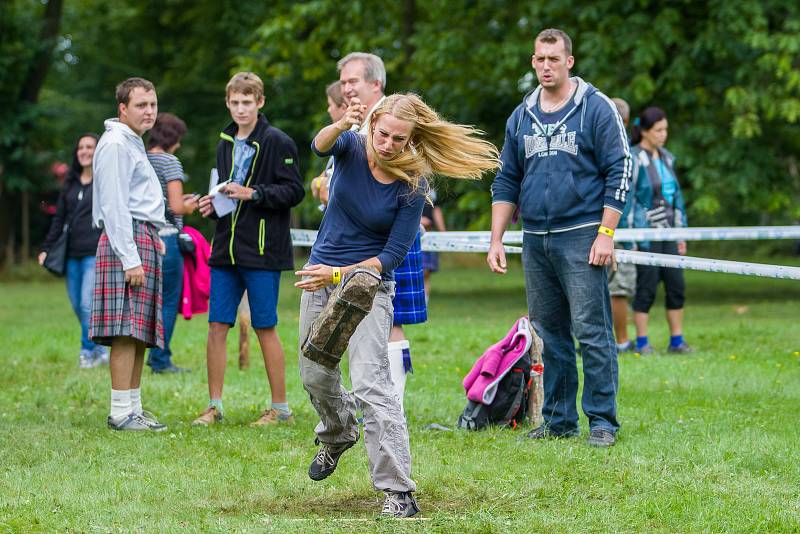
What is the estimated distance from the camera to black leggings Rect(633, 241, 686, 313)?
10859mm

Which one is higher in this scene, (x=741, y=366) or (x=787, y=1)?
(x=787, y=1)

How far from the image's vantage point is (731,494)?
540 centimetres

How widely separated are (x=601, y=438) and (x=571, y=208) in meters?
1.29

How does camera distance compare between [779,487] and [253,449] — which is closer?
[779,487]

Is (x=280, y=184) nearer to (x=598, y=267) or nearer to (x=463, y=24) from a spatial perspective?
(x=598, y=267)

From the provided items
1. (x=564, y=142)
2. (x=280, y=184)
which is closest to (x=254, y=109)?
(x=280, y=184)

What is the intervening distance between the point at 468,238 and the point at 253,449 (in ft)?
16.9

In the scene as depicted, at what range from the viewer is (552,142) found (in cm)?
662

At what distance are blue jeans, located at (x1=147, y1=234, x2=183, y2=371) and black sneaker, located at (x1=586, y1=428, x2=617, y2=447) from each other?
432cm

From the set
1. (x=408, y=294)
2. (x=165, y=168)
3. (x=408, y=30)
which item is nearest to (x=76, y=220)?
(x=165, y=168)

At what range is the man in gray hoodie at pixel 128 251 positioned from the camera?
7.22 metres

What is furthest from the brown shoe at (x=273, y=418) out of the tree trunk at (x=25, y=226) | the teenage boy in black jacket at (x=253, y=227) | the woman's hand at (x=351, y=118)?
the tree trunk at (x=25, y=226)

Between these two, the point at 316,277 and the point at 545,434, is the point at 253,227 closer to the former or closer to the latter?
the point at 545,434

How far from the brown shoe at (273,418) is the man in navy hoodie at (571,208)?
5.30ft
